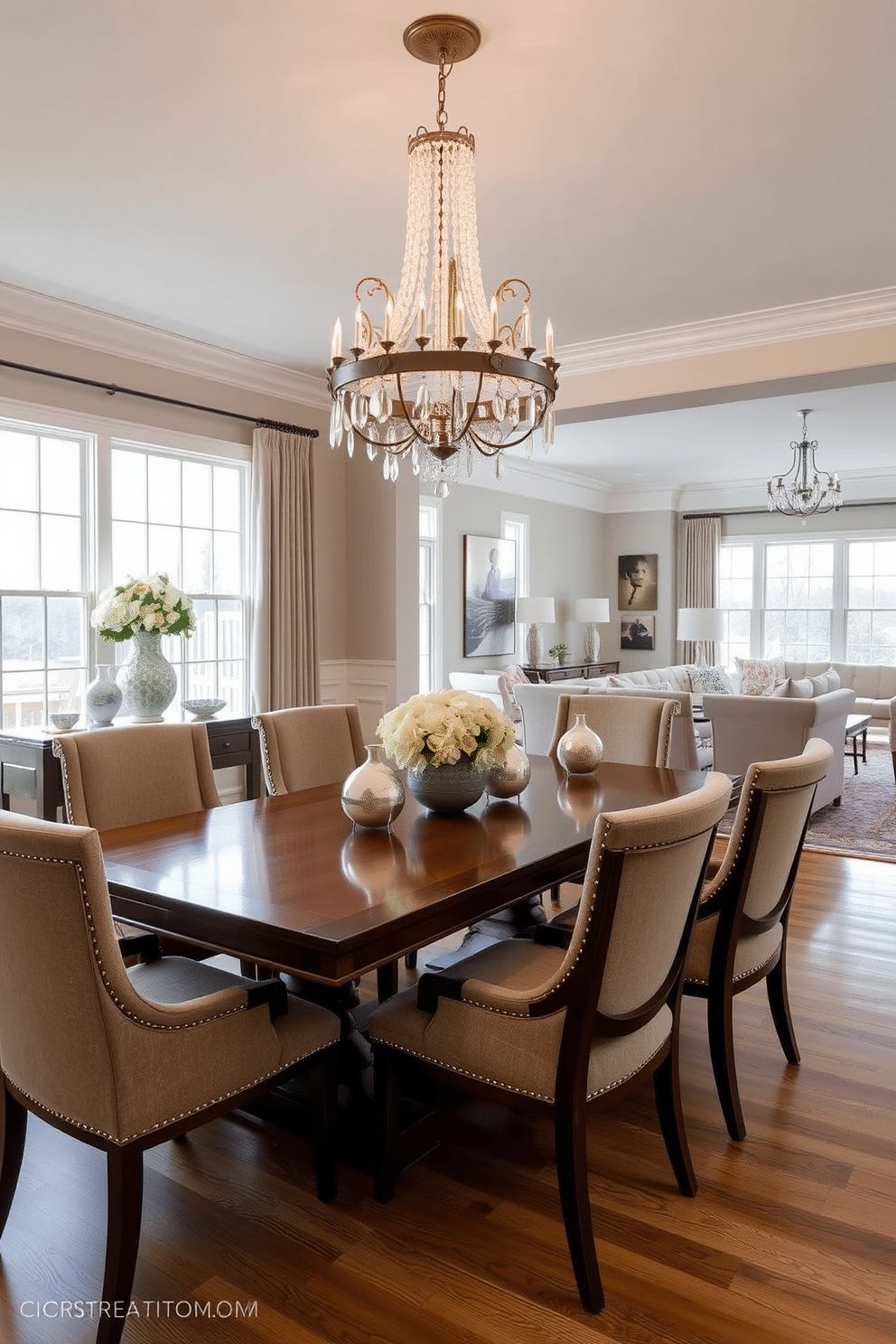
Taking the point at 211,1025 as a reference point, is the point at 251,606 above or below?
above

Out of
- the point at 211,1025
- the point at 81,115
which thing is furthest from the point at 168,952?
the point at 81,115

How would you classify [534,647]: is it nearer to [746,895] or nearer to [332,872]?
[746,895]

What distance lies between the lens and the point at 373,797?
2.42 metres

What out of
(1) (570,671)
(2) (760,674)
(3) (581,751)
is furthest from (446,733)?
(2) (760,674)

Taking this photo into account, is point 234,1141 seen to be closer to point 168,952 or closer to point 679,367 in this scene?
point 168,952

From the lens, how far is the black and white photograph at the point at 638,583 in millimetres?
10992

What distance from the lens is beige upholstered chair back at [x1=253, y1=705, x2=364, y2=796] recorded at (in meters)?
3.38

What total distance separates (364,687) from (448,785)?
3.64 metres

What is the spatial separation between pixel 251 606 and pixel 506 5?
370cm

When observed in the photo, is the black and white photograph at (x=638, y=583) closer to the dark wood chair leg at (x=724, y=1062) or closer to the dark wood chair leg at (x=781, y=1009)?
the dark wood chair leg at (x=781, y=1009)

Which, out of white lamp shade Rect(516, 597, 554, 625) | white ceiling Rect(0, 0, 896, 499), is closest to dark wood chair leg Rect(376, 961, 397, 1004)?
white ceiling Rect(0, 0, 896, 499)

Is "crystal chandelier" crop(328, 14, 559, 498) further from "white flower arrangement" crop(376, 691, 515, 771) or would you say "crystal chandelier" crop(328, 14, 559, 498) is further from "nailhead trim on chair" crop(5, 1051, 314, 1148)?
"nailhead trim on chair" crop(5, 1051, 314, 1148)

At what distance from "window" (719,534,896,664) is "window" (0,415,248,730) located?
6590 mm

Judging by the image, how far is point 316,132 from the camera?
9.65 feet
